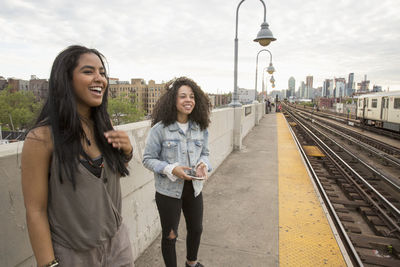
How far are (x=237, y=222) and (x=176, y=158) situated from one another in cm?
222

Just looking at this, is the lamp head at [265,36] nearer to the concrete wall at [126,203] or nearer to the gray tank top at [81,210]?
the concrete wall at [126,203]

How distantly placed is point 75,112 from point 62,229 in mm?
613

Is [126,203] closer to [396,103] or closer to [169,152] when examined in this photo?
[169,152]

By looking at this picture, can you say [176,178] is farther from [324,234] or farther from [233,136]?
[233,136]

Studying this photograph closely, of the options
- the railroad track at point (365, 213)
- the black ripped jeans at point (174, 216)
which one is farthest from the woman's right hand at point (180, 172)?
the railroad track at point (365, 213)

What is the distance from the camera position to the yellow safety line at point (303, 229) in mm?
3135

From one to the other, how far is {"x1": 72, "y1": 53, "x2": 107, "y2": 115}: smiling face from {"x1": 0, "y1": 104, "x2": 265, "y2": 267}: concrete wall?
554 mm

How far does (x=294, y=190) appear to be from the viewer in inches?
217

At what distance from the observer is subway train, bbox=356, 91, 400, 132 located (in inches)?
690

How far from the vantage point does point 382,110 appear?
1955 centimetres

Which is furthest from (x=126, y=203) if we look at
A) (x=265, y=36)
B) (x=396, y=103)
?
(x=396, y=103)

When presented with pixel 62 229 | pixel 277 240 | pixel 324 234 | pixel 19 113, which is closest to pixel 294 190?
pixel 324 234

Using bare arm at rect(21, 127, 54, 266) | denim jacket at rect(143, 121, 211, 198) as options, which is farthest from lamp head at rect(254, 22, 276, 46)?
bare arm at rect(21, 127, 54, 266)

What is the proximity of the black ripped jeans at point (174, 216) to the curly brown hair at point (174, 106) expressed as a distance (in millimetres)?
678
